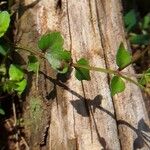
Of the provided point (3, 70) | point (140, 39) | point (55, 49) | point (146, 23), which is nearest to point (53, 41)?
point (55, 49)

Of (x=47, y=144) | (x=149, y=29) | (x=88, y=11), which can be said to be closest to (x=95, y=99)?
(x=47, y=144)

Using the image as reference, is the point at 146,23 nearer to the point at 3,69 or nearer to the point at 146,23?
the point at 146,23

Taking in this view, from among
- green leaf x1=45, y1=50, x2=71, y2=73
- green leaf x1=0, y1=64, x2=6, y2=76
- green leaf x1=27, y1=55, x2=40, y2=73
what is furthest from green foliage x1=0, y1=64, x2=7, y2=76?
green leaf x1=45, y1=50, x2=71, y2=73

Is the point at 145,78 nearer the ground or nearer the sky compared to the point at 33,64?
nearer the ground

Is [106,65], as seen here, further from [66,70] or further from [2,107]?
[2,107]

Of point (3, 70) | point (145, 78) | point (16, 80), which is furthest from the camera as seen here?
point (3, 70)

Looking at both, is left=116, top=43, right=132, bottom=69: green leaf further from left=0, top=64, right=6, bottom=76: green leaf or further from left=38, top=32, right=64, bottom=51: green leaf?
left=0, top=64, right=6, bottom=76: green leaf
